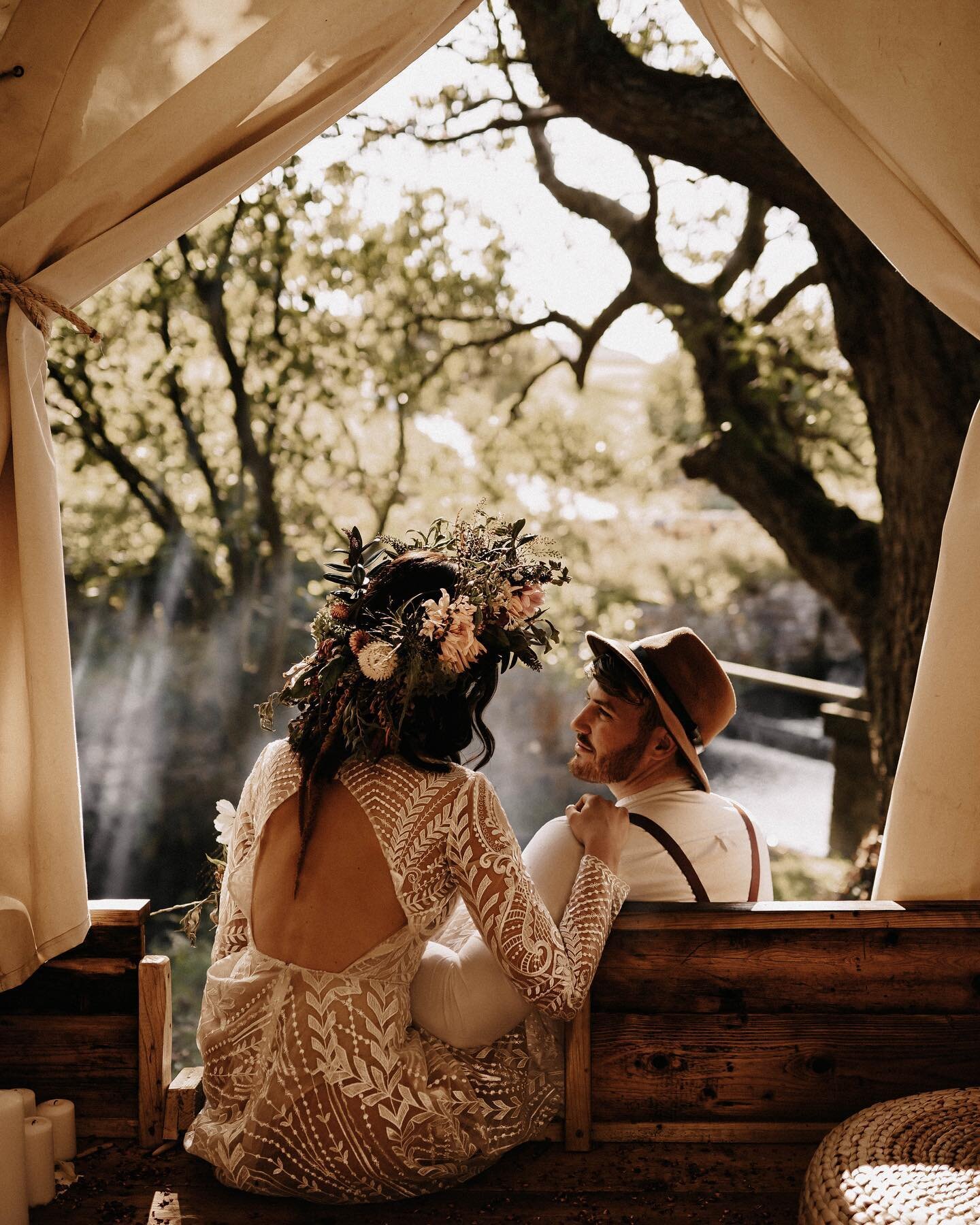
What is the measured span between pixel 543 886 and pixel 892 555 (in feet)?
8.22

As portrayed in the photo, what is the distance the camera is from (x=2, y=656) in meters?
1.75

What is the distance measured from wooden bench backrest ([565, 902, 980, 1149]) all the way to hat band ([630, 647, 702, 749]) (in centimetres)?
35

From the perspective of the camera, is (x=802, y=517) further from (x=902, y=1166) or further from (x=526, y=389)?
(x=902, y=1166)

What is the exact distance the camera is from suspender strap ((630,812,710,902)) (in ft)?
6.14

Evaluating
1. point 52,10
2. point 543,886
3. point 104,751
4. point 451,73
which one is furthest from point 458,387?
point 543,886

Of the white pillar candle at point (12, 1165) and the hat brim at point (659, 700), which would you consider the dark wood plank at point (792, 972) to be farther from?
the white pillar candle at point (12, 1165)

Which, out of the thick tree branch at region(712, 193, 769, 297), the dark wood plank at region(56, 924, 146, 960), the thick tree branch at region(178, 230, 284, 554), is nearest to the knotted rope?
the dark wood plank at region(56, 924, 146, 960)

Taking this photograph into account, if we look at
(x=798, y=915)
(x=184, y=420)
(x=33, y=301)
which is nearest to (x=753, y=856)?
(x=798, y=915)

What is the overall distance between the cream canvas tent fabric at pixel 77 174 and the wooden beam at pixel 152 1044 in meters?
0.15

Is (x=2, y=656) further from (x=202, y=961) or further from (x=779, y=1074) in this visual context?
(x=202, y=961)

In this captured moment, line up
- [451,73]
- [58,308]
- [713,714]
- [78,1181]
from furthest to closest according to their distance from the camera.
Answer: [451,73], [713,714], [58,308], [78,1181]

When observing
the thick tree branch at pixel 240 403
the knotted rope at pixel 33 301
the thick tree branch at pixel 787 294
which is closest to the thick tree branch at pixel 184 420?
the thick tree branch at pixel 240 403

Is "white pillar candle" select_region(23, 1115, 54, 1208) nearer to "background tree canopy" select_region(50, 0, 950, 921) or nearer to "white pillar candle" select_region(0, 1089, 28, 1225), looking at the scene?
"white pillar candle" select_region(0, 1089, 28, 1225)

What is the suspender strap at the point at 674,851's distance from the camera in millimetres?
1870
